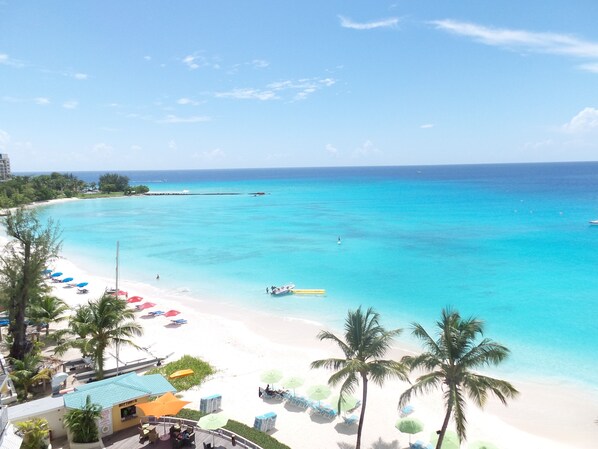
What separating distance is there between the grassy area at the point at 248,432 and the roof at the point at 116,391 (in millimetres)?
1372

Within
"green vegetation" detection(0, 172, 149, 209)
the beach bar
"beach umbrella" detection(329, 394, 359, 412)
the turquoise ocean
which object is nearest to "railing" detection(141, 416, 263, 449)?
the beach bar

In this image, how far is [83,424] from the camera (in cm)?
1480

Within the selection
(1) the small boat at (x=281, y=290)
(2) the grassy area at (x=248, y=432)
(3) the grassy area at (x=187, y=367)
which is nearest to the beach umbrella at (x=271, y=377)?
(2) the grassy area at (x=248, y=432)

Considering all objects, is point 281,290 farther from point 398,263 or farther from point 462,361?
point 462,361

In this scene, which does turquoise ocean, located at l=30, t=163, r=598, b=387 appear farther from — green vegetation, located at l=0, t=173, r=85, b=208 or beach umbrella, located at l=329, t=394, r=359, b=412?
beach umbrella, located at l=329, t=394, r=359, b=412

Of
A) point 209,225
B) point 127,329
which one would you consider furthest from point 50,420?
point 209,225

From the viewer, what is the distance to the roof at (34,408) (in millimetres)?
14958

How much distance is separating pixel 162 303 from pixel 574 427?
3158cm

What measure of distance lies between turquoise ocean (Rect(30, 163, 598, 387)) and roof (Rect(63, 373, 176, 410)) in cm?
1710

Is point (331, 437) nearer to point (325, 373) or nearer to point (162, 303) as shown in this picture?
point (325, 373)

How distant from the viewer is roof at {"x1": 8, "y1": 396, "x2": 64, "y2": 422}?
49.1 feet

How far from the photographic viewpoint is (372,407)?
19.7 metres

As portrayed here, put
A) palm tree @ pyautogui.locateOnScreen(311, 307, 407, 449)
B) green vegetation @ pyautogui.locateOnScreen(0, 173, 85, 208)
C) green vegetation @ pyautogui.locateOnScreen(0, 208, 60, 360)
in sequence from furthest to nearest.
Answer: green vegetation @ pyautogui.locateOnScreen(0, 173, 85, 208) < green vegetation @ pyautogui.locateOnScreen(0, 208, 60, 360) < palm tree @ pyautogui.locateOnScreen(311, 307, 407, 449)

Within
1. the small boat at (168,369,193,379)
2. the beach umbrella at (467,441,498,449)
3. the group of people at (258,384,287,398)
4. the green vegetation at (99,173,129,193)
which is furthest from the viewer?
the green vegetation at (99,173,129,193)
